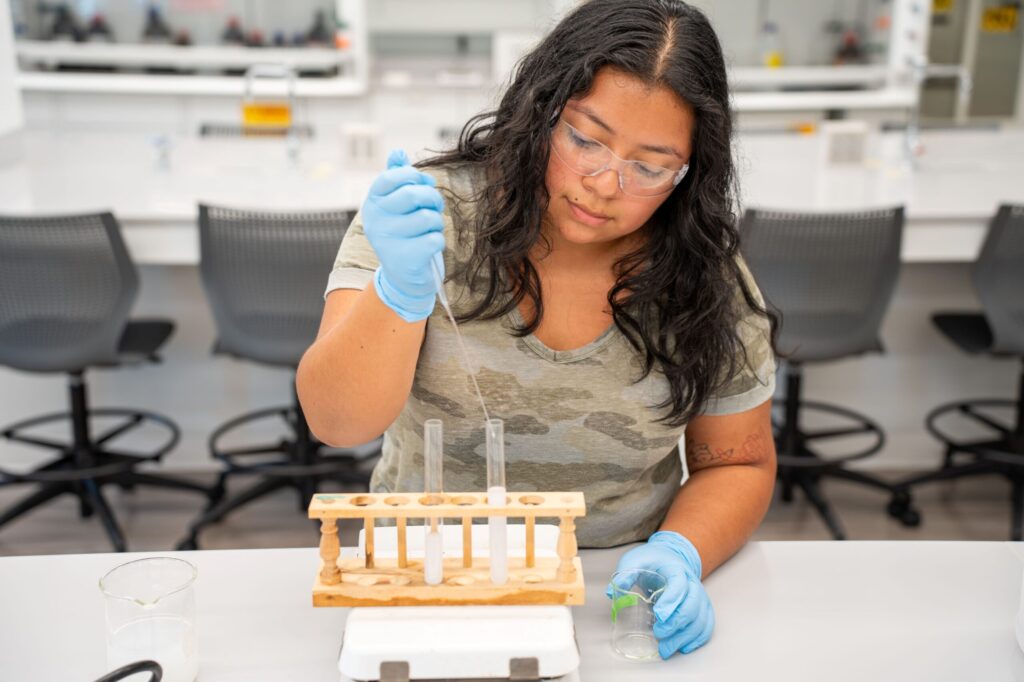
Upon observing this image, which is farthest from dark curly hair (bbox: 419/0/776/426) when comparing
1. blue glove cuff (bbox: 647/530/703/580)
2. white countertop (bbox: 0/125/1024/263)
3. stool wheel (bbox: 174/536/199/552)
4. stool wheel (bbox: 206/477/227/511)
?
stool wheel (bbox: 206/477/227/511)

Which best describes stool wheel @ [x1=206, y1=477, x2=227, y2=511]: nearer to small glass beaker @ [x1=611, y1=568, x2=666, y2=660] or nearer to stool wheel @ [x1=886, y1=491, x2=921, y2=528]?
stool wheel @ [x1=886, y1=491, x2=921, y2=528]

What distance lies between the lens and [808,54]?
5.95 meters

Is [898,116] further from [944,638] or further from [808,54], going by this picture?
[944,638]

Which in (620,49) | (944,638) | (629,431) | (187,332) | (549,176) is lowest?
(187,332)

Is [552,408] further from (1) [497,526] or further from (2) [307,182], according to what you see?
(2) [307,182]

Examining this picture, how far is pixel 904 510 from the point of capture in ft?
9.45

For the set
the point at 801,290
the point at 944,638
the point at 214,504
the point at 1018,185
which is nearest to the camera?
the point at 944,638

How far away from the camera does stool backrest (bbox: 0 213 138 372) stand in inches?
93.7

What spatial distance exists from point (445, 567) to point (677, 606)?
231mm

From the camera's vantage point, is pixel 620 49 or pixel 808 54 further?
pixel 808 54

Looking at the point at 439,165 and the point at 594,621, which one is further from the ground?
the point at 439,165

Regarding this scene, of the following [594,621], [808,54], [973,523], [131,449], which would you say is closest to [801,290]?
[973,523]

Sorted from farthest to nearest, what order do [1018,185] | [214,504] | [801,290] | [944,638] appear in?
[1018,185] → [214,504] → [801,290] → [944,638]

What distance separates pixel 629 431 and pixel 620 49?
0.45 m
